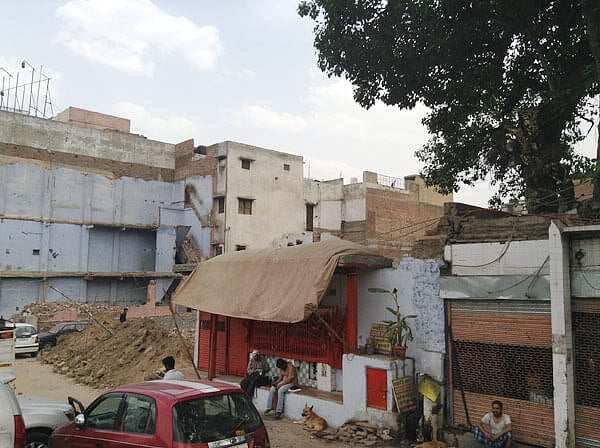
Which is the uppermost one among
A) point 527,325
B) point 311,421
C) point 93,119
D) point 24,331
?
point 93,119

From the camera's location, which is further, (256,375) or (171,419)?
(256,375)

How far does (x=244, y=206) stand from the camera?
109ft

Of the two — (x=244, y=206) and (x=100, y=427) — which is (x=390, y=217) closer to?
(x=244, y=206)

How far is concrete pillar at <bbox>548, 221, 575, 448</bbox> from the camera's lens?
Result: 25.3 ft

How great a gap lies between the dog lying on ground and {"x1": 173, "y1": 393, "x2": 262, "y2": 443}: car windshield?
14.0 feet

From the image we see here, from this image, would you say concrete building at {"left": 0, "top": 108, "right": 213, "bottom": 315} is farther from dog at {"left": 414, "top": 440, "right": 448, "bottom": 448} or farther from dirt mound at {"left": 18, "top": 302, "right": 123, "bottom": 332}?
dog at {"left": 414, "top": 440, "right": 448, "bottom": 448}

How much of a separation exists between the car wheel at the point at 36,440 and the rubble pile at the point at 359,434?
4.60 m

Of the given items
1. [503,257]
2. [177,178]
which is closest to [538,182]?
[503,257]

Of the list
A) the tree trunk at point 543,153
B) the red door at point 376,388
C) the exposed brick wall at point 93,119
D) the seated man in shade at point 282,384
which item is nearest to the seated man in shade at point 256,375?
the seated man in shade at point 282,384

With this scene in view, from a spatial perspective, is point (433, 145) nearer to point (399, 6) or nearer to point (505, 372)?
point (399, 6)

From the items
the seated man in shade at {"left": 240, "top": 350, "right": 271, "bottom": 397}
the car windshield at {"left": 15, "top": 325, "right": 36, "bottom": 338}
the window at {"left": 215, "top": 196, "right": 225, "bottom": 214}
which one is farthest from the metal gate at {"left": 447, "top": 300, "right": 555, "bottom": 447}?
the window at {"left": 215, "top": 196, "right": 225, "bottom": 214}

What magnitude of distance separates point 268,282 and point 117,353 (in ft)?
28.4

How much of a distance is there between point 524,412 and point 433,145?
33.9ft

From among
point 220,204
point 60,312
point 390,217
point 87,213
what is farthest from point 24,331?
point 390,217
